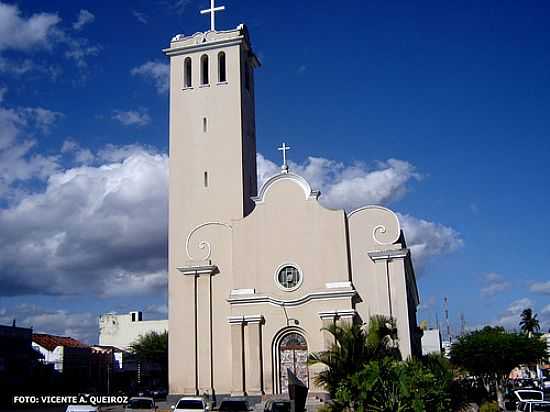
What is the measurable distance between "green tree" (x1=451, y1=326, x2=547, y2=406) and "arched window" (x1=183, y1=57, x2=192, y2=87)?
967 inches

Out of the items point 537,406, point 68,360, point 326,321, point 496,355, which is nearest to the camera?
point 537,406

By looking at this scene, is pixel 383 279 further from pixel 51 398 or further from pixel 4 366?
pixel 4 366

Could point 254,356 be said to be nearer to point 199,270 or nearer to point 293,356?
point 293,356

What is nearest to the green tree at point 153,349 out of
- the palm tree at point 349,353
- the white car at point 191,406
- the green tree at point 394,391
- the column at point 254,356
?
the column at point 254,356

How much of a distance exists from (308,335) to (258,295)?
3.25 m

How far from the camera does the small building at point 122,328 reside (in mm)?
80062

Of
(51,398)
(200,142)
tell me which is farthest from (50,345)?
(200,142)

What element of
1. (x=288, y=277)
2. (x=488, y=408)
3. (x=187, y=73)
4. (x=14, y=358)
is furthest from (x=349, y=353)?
(x=14, y=358)

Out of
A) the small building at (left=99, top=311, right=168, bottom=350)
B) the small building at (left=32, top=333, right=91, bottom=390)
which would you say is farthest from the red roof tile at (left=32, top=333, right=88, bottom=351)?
the small building at (left=99, top=311, right=168, bottom=350)

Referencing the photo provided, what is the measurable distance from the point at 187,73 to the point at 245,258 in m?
12.1

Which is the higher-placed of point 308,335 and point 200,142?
point 200,142

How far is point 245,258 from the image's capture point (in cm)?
3494

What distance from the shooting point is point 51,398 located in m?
42.2

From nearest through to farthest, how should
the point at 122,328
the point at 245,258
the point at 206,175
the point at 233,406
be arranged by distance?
the point at 233,406 → the point at 245,258 → the point at 206,175 → the point at 122,328
